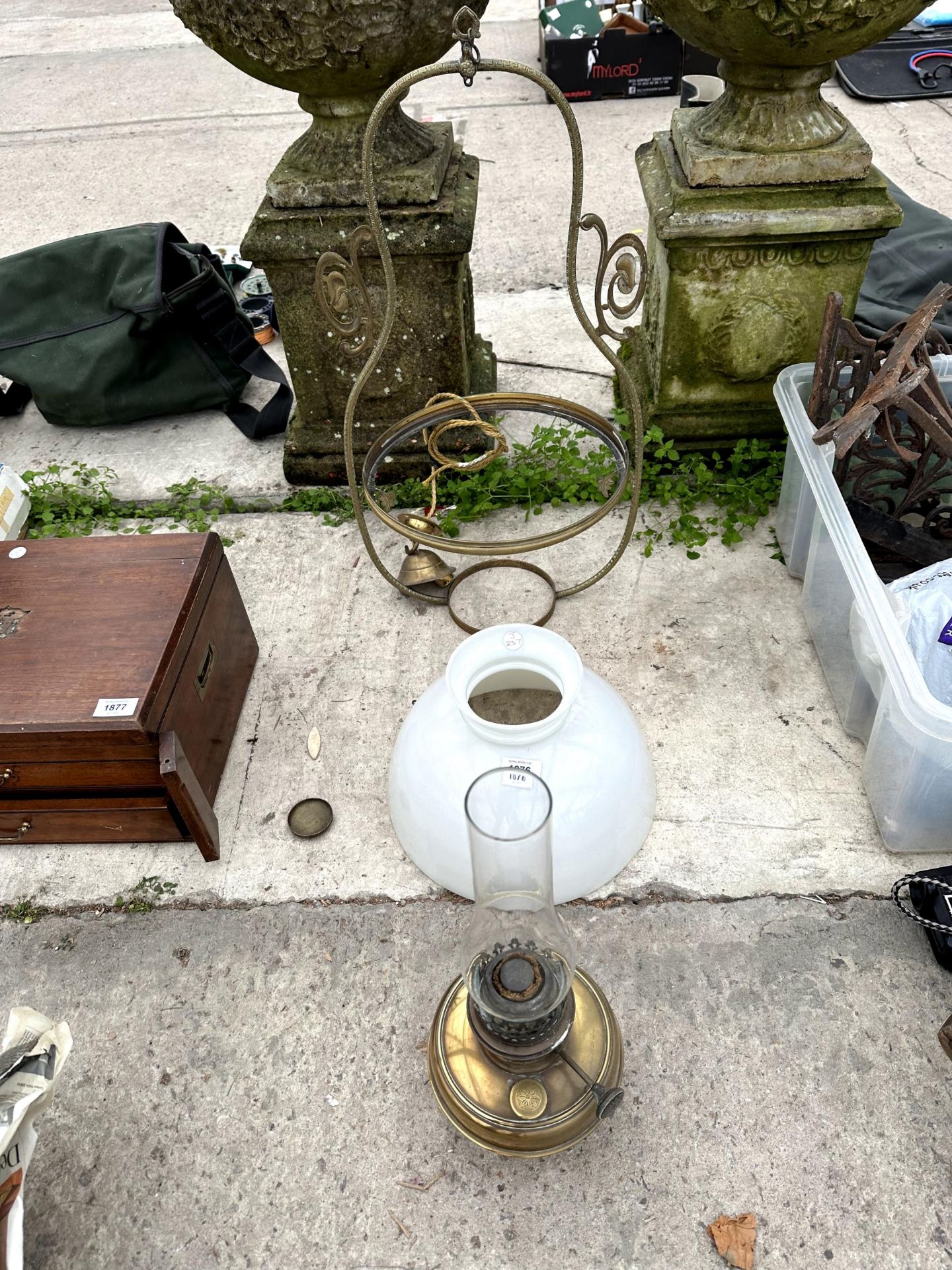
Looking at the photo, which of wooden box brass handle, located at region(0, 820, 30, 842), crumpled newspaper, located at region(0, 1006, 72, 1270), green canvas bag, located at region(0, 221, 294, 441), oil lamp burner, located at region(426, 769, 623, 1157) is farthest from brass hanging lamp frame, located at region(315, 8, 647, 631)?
crumpled newspaper, located at region(0, 1006, 72, 1270)

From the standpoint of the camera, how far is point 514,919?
5.31 ft

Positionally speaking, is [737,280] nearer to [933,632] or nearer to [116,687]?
[933,632]

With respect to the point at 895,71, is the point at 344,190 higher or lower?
higher

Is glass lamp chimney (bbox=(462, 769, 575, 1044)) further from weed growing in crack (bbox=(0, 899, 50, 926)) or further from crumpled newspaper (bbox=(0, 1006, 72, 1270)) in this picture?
weed growing in crack (bbox=(0, 899, 50, 926))

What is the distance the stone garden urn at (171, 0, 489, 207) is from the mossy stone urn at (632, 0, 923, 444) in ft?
2.03

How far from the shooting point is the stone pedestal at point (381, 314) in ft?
8.41

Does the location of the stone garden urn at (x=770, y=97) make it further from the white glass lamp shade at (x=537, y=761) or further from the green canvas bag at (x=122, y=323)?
the green canvas bag at (x=122, y=323)

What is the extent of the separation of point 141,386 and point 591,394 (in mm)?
1619

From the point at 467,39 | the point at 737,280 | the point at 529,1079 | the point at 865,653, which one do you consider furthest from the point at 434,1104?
the point at 737,280

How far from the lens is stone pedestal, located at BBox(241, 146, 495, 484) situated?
2.56 meters

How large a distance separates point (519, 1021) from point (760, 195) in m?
2.15

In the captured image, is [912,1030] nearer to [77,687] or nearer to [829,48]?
[77,687]

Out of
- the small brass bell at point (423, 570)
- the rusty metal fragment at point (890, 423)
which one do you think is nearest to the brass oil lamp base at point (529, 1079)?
the small brass bell at point (423, 570)

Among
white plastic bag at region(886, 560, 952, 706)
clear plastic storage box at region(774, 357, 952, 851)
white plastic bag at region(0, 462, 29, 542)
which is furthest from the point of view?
white plastic bag at region(0, 462, 29, 542)
